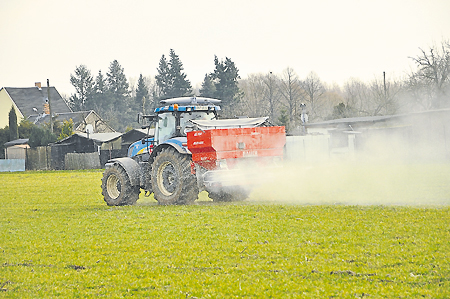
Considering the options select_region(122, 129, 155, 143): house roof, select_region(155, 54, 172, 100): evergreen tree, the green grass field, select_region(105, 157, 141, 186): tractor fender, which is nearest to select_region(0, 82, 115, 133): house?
select_region(155, 54, 172, 100): evergreen tree

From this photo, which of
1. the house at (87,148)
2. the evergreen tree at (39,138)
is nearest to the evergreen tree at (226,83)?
the house at (87,148)

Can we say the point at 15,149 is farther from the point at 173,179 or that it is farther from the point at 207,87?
the point at 173,179

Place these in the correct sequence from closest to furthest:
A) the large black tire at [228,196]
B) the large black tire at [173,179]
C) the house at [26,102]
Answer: the large black tire at [173,179]
the large black tire at [228,196]
the house at [26,102]

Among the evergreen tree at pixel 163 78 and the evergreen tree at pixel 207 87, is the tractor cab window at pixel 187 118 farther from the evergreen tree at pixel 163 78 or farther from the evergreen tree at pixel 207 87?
the evergreen tree at pixel 163 78

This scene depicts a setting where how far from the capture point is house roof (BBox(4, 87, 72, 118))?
9088 cm

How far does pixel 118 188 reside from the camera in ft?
56.1

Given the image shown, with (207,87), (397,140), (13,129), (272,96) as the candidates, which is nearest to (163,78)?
(207,87)

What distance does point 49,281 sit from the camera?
734 cm

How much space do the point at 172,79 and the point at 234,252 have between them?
87.6 m

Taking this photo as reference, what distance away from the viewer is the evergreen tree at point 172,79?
300 feet

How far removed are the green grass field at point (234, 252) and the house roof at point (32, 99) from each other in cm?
8136

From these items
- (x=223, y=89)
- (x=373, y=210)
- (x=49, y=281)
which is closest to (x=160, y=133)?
(x=373, y=210)

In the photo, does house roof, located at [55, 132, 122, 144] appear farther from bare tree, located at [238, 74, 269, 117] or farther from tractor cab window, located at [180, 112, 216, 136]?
tractor cab window, located at [180, 112, 216, 136]

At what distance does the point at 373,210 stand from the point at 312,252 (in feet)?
15.5
